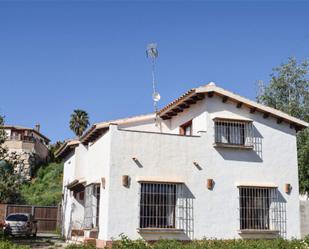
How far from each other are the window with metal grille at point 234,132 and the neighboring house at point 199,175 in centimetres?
4

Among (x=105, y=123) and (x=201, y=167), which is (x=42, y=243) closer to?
(x=105, y=123)

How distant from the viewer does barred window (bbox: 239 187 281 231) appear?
56.9 feet

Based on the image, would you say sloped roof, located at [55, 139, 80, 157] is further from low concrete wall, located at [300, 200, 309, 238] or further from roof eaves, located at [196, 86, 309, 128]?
low concrete wall, located at [300, 200, 309, 238]

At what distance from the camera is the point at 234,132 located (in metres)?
18.0

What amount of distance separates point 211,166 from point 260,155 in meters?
2.29

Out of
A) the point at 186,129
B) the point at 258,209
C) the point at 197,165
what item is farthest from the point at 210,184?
the point at 186,129

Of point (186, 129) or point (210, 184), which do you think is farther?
point (186, 129)

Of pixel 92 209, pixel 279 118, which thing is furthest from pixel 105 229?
pixel 279 118

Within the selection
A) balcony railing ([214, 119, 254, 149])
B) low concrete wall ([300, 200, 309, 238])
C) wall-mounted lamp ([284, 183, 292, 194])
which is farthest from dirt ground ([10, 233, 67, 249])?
low concrete wall ([300, 200, 309, 238])

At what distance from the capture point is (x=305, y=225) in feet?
62.0

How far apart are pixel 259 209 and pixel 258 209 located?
0.15 feet

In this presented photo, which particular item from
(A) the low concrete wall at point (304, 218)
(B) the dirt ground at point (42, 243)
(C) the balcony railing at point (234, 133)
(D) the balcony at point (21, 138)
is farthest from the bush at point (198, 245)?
(D) the balcony at point (21, 138)

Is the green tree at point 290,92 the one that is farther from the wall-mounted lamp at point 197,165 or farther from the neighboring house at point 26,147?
the neighboring house at point 26,147

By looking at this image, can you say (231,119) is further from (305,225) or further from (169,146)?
(305,225)
